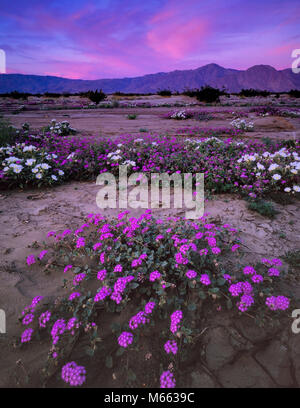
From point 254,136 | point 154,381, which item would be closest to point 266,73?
point 254,136

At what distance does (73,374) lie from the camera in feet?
5.09

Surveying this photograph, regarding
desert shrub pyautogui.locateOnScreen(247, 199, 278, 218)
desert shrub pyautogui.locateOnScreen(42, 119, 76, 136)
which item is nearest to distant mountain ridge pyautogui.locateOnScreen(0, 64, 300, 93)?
desert shrub pyautogui.locateOnScreen(42, 119, 76, 136)

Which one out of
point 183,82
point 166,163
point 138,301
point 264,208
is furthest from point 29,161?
point 183,82

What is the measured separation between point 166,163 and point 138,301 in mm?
3739

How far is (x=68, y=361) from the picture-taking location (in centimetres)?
174

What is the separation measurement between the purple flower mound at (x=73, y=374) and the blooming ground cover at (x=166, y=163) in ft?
11.2

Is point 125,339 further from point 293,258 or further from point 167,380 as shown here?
point 293,258

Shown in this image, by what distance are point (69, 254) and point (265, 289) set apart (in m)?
2.03

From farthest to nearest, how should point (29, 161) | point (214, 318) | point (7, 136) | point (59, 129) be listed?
point (59, 129)
point (7, 136)
point (29, 161)
point (214, 318)

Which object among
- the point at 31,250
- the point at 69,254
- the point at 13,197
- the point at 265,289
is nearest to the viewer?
the point at 265,289

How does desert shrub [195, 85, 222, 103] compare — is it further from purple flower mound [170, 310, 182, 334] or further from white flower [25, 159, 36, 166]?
purple flower mound [170, 310, 182, 334]

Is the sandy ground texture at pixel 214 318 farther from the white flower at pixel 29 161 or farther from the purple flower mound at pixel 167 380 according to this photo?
the white flower at pixel 29 161

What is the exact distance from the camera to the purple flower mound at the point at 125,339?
169cm

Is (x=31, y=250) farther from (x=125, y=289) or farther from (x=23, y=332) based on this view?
(x=125, y=289)
